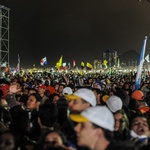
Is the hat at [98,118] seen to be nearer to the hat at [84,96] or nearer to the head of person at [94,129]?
the head of person at [94,129]

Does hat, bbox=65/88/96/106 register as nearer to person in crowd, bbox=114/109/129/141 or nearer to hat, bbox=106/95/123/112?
person in crowd, bbox=114/109/129/141

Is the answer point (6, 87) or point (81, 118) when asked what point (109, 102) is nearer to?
point (81, 118)

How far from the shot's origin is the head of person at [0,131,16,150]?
3.16 m

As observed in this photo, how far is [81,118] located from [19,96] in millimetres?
5873

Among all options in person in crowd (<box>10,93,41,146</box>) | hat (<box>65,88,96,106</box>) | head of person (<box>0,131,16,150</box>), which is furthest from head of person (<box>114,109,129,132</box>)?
head of person (<box>0,131,16,150</box>)

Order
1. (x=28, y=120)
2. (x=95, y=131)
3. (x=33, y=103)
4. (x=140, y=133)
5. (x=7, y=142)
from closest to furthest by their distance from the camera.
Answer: (x=95, y=131), (x=7, y=142), (x=140, y=133), (x=28, y=120), (x=33, y=103)

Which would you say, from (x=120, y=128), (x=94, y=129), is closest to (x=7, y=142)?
(x=94, y=129)

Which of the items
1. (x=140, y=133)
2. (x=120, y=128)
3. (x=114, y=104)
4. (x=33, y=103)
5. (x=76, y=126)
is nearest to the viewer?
(x=76, y=126)

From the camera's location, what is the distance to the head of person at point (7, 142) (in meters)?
3.16

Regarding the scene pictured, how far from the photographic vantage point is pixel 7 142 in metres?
3.21

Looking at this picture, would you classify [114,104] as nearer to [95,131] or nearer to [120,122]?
[120,122]

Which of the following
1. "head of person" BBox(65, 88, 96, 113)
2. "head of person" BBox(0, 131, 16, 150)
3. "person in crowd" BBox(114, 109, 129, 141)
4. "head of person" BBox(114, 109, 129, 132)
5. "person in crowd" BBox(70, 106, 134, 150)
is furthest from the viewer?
"head of person" BBox(114, 109, 129, 132)

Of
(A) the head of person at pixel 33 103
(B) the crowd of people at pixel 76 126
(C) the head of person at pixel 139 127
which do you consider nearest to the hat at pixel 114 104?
(B) the crowd of people at pixel 76 126

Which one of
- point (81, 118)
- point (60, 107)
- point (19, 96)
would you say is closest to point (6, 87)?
point (19, 96)
